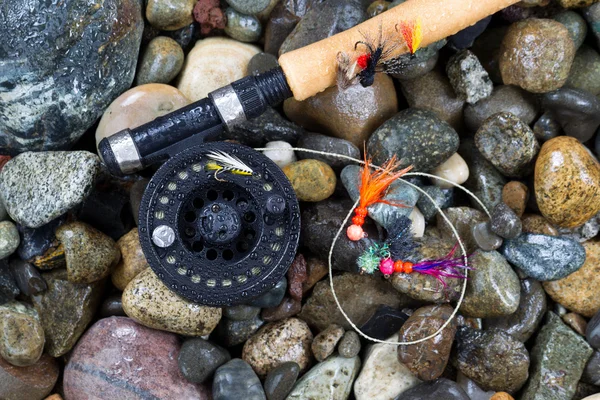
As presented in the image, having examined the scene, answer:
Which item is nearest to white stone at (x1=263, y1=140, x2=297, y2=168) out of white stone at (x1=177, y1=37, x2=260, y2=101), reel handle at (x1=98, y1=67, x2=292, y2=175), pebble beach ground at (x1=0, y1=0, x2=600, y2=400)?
pebble beach ground at (x1=0, y1=0, x2=600, y2=400)

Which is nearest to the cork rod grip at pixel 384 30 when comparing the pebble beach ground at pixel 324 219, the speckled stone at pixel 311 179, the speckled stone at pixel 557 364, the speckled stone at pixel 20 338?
the pebble beach ground at pixel 324 219

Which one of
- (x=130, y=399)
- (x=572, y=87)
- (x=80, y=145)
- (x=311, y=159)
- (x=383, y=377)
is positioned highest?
(x=80, y=145)

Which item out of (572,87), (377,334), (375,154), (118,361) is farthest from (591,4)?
(118,361)

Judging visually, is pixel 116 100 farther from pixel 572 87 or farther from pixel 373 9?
pixel 572 87

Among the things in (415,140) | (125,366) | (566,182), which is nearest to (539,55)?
(566,182)

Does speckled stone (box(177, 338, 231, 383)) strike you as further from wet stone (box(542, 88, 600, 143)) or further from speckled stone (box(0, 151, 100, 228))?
wet stone (box(542, 88, 600, 143))
